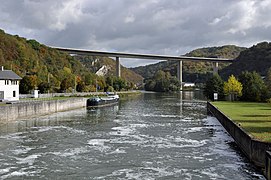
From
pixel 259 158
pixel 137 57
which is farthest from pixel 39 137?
pixel 137 57

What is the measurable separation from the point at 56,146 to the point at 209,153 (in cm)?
922

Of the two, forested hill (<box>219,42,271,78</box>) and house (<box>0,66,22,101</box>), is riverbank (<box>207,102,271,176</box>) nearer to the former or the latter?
house (<box>0,66,22,101</box>)

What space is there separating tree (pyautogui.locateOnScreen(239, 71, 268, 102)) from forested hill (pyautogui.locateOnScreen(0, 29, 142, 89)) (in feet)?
119

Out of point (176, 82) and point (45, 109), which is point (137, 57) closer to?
point (176, 82)

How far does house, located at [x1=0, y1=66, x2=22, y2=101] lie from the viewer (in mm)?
40500

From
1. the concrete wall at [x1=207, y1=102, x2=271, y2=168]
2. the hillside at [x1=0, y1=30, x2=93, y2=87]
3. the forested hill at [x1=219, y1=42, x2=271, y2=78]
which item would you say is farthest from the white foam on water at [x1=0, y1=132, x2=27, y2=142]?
the forested hill at [x1=219, y1=42, x2=271, y2=78]

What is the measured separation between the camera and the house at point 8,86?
40500mm

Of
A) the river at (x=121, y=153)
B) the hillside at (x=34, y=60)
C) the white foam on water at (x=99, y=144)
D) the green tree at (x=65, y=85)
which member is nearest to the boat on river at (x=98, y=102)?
the hillside at (x=34, y=60)

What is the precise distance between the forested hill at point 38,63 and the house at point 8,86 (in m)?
17.3

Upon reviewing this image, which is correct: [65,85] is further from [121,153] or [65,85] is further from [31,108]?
[121,153]

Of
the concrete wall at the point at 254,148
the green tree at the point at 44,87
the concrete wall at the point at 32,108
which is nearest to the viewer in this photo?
the concrete wall at the point at 254,148

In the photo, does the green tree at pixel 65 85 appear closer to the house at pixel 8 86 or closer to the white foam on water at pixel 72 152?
the house at pixel 8 86

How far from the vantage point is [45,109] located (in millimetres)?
→ 40188

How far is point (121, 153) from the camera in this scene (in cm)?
1870
